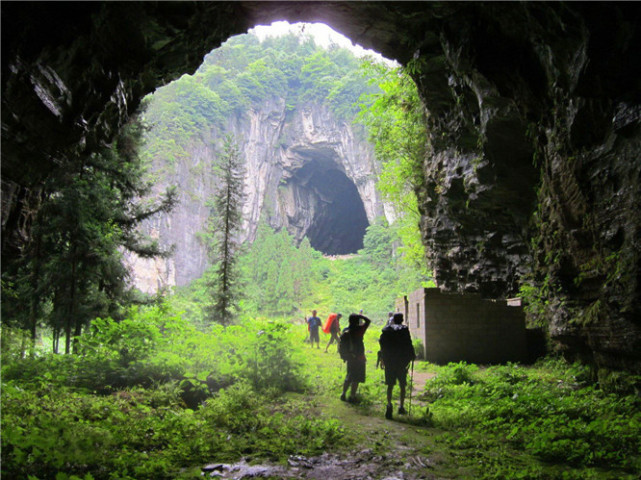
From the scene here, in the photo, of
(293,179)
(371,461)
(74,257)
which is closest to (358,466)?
(371,461)

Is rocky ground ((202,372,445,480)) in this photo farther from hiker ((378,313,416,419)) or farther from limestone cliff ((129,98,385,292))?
limestone cliff ((129,98,385,292))

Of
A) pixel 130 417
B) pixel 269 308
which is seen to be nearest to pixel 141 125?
pixel 130 417

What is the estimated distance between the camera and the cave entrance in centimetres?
5984

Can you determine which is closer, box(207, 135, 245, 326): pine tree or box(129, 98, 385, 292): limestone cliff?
box(207, 135, 245, 326): pine tree

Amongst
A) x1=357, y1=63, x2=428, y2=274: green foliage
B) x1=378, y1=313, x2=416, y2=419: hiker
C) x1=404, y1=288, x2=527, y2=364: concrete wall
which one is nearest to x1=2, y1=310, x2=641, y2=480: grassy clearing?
x1=378, y1=313, x2=416, y2=419: hiker

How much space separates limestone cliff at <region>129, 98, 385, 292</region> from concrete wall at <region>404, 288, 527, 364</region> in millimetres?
35244

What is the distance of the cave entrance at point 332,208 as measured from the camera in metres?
59.8

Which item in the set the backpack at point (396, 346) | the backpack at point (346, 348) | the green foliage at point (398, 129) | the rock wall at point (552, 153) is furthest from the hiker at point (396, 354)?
the green foliage at point (398, 129)

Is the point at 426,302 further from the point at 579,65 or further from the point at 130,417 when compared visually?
the point at 130,417

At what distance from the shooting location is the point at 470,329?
13.4m

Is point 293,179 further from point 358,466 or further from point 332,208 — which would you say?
point 358,466

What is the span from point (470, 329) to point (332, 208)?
4908cm

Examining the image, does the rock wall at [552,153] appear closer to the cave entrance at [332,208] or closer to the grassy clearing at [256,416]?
the grassy clearing at [256,416]

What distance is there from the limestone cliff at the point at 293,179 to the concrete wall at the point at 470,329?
35244 millimetres
